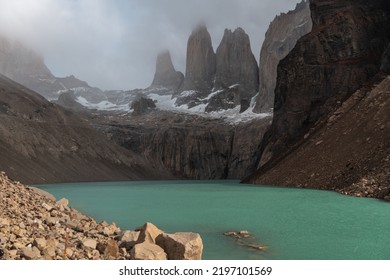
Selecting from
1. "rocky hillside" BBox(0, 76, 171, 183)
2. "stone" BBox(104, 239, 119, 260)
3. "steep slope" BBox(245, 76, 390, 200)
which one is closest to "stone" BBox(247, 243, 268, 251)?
"stone" BBox(104, 239, 119, 260)

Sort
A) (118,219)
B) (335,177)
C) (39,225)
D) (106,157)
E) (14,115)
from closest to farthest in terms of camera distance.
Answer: (39,225) < (118,219) < (335,177) < (14,115) < (106,157)

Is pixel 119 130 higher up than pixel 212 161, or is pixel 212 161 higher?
pixel 119 130

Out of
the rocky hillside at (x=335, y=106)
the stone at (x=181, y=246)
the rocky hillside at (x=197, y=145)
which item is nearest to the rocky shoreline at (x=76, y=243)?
the stone at (x=181, y=246)

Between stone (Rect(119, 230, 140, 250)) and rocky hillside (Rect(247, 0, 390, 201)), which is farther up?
rocky hillside (Rect(247, 0, 390, 201))

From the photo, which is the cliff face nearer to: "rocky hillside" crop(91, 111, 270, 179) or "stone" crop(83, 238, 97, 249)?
"rocky hillside" crop(91, 111, 270, 179)

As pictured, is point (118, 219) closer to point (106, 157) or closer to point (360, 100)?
point (360, 100)

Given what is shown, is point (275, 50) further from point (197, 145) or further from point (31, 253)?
point (31, 253)

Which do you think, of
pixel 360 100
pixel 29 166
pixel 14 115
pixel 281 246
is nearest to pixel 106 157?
pixel 14 115
